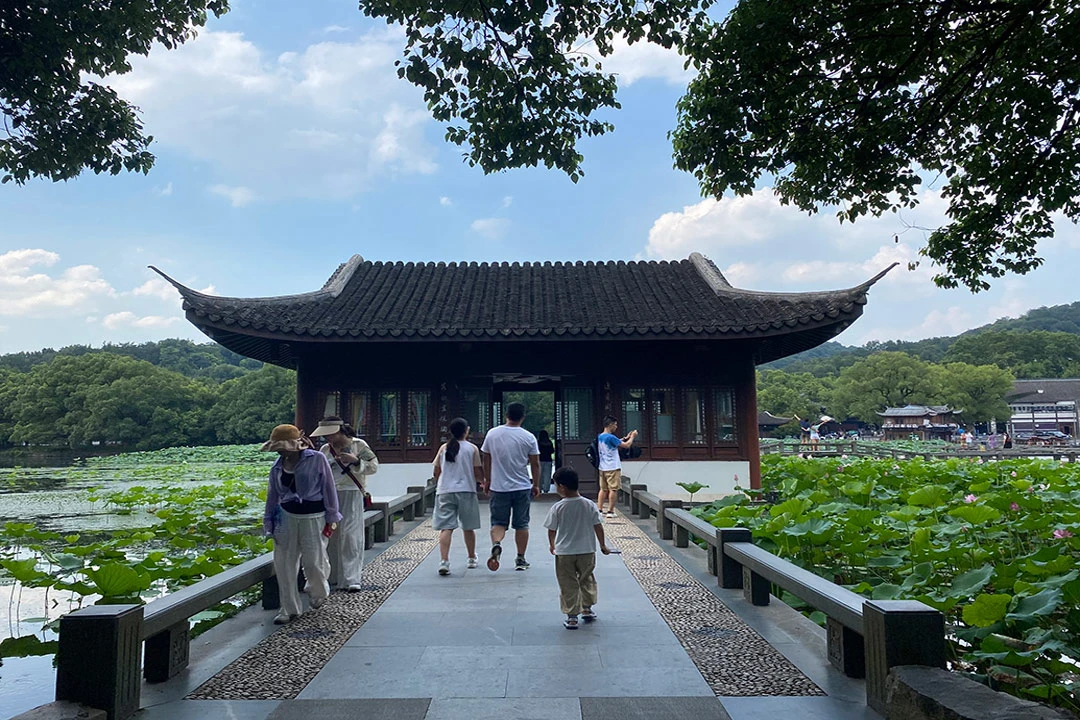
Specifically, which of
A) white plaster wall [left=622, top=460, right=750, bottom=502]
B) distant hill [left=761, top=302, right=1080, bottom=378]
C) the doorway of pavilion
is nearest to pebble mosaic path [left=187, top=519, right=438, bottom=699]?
the doorway of pavilion

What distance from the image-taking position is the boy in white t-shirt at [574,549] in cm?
442

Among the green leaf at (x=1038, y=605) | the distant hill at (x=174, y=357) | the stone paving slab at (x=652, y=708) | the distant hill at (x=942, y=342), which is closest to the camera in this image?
the stone paving slab at (x=652, y=708)

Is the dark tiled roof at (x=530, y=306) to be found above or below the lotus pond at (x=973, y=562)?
above

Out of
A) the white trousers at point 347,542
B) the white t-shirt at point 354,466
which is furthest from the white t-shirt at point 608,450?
the white trousers at point 347,542

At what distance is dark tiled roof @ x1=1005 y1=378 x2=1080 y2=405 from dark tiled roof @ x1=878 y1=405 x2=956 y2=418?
30.2 feet

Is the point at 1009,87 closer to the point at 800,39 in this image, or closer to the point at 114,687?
the point at 800,39

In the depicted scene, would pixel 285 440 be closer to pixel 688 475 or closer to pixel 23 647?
pixel 23 647

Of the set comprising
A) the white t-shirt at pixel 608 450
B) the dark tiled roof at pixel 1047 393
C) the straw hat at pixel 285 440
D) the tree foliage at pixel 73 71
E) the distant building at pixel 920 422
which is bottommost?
the distant building at pixel 920 422

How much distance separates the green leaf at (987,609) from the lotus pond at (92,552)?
14.6ft

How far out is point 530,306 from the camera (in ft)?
41.7

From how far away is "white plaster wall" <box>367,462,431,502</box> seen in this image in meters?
12.0

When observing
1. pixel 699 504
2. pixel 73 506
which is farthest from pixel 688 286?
pixel 73 506

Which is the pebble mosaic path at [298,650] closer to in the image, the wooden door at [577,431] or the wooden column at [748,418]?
the wooden door at [577,431]

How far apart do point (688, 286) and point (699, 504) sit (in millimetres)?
4230
